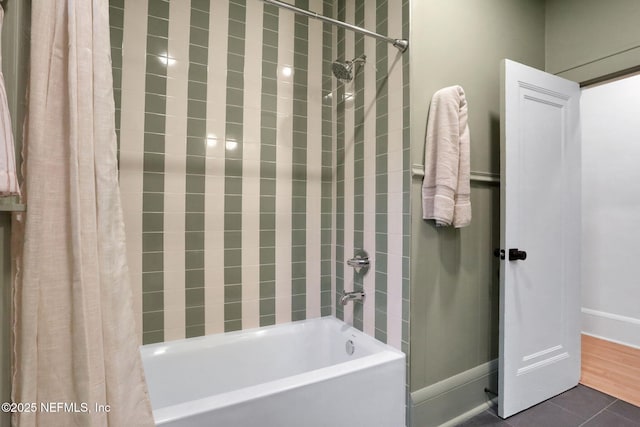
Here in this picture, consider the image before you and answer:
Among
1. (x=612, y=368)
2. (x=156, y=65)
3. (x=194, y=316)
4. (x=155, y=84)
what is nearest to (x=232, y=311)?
(x=194, y=316)

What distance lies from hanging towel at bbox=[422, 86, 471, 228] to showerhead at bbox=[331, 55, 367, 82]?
54cm

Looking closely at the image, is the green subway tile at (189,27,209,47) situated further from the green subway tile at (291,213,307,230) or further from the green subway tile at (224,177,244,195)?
the green subway tile at (291,213,307,230)

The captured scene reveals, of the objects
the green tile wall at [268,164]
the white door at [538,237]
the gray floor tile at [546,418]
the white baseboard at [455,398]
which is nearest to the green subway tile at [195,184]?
the green tile wall at [268,164]

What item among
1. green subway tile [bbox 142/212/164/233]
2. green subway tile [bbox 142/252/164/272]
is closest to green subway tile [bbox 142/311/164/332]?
green subway tile [bbox 142/252/164/272]

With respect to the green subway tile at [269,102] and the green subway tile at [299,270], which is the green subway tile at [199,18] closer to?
the green subway tile at [269,102]

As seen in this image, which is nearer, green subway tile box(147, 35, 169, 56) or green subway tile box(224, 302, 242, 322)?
green subway tile box(147, 35, 169, 56)

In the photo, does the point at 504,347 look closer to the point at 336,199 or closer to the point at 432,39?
the point at 336,199

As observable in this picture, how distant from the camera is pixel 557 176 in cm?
191

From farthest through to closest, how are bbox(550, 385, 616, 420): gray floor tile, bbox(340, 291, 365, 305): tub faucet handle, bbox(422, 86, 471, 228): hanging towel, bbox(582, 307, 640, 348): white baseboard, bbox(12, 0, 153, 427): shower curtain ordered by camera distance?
bbox(582, 307, 640, 348): white baseboard < bbox(340, 291, 365, 305): tub faucet handle < bbox(550, 385, 616, 420): gray floor tile < bbox(422, 86, 471, 228): hanging towel < bbox(12, 0, 153, 427): shower curtain

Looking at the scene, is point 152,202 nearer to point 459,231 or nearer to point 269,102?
point 269,102

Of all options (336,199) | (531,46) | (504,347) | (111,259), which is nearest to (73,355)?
(111,259)

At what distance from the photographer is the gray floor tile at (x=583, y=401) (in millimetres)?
1751

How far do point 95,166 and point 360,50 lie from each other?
1.66 meters

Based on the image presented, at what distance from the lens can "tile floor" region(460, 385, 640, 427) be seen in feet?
5.42
